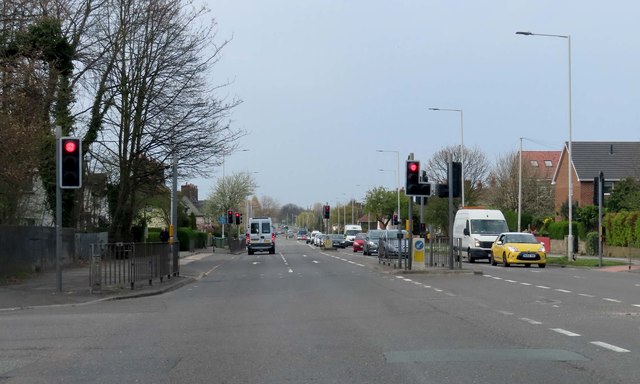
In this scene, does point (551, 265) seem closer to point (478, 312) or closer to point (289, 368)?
point (478, 312)

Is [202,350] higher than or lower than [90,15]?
lower

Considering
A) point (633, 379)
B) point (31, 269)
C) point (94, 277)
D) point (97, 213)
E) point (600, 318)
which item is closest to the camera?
point (633, 379)

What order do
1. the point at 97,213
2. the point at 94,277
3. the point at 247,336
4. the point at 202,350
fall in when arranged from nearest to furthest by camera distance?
1. the point at 202,350
2. the point at 247,336
3. the point at 94,277
4. the point at 97,213

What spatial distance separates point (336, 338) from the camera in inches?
469

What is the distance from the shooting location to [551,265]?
38.5 metres

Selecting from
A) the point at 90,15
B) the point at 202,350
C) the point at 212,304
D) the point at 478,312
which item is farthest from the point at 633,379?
the point at 90,15

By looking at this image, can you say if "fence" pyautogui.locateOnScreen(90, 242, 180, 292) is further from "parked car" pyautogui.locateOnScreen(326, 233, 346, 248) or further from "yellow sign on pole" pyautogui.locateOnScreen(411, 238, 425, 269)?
"parked car" pyautogui.locateOnScreen(326, 233, 346, 248)

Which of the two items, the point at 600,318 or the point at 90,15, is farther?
the point at 90,15

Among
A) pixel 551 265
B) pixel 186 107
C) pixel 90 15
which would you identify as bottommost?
pixel 551 265

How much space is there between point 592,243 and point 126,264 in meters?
34.8

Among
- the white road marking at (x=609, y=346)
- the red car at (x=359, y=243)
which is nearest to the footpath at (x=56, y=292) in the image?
the white road marking at (x=609, y=346)

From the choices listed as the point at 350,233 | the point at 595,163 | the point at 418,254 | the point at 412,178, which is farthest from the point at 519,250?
the point at 350,233

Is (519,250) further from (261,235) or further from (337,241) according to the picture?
(337,241)

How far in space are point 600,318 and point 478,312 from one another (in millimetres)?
2220
